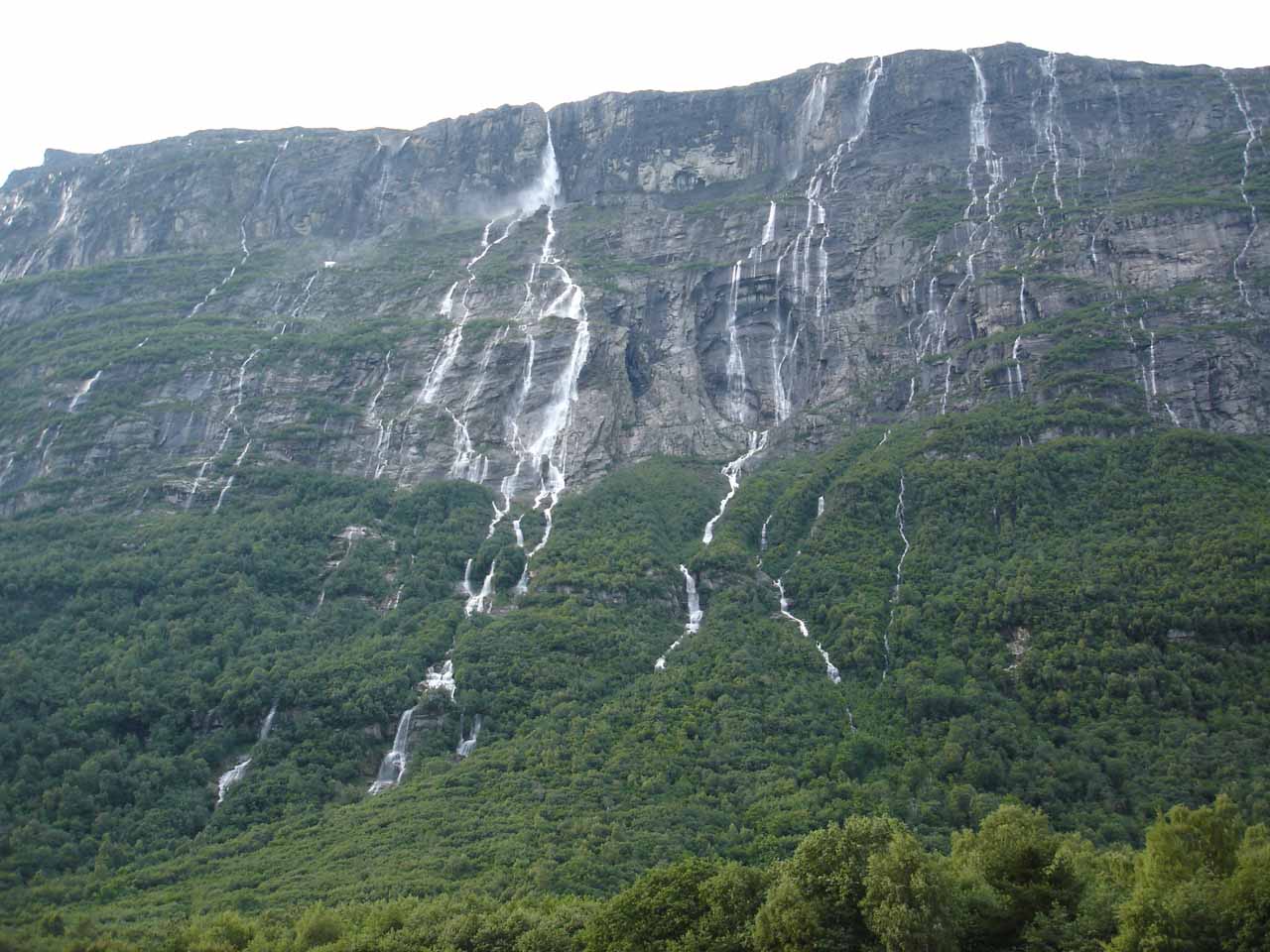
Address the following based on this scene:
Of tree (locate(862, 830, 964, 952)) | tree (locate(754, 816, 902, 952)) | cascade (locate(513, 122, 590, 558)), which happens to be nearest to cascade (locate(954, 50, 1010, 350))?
cascade (locate(513, 122, 590, 558))

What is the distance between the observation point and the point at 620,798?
5950 centimetres

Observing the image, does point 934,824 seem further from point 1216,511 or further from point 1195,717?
point 1216,511

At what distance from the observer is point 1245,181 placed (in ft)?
337

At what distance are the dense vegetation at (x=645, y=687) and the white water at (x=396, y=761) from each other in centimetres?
84

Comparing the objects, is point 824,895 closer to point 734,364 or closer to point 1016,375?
point 1016,375

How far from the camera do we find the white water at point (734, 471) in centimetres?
9106

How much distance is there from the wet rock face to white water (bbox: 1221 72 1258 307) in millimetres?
404

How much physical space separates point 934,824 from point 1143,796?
34.0ft

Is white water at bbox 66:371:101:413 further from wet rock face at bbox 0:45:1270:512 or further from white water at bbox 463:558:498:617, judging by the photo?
white water at bbox 463:558:498:617

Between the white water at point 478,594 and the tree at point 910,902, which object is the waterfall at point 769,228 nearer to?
the white water at point 478,594

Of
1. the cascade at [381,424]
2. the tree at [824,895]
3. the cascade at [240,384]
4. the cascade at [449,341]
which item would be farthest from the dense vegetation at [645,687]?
the cascade at [449,341]

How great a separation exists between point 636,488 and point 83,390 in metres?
56.3

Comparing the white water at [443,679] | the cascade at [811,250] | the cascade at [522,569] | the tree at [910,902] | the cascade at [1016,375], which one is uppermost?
the cascade at [811,250]

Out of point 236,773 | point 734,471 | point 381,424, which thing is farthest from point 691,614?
point 381,424
